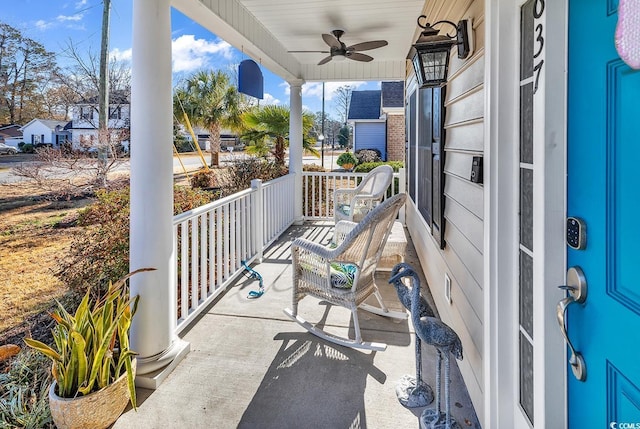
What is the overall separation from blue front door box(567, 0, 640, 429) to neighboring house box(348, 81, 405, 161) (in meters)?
14.0

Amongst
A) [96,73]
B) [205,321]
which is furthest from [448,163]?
[96,73]

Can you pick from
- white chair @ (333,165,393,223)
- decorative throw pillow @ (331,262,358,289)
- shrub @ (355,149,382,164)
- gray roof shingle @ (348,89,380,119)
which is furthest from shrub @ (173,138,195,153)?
gray roof shingle @ (348,89,380,119)

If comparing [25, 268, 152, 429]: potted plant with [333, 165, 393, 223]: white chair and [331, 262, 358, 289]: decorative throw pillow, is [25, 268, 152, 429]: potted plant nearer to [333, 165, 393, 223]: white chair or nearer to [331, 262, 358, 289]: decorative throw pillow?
[331, 262, 358, 289]: decorative throw pillow

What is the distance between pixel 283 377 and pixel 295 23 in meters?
3.88

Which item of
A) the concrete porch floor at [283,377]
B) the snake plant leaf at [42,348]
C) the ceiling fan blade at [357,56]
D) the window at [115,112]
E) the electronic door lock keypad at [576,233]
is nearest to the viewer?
the electronic door lock keypad at [576,233]

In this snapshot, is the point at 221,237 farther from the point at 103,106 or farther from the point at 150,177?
the point at 103,106

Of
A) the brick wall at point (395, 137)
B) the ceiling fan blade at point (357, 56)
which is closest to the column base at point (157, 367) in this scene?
the ceiling fan blade at point (357, 56)

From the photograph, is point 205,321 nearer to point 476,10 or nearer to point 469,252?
point 469,252

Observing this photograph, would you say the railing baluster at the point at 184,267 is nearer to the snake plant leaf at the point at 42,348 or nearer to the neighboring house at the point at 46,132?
the snake plant leaf at the point at 42,348

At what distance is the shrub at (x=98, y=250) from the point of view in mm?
2701

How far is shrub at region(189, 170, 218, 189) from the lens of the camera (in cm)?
641

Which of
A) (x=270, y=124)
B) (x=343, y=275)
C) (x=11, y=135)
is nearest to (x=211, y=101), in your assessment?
(x=270, y=124)

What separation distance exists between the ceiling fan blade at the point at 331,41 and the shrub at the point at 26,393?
4.04 m

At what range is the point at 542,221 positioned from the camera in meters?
1.18
